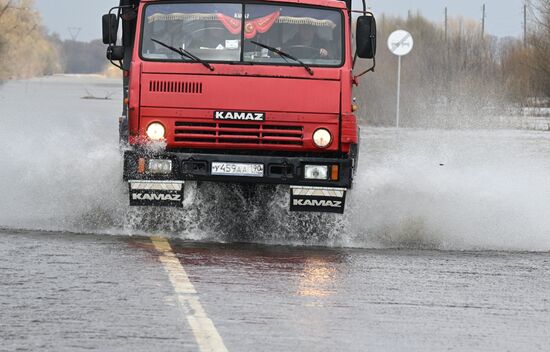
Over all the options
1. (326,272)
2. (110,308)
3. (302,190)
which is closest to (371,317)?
(110,308)

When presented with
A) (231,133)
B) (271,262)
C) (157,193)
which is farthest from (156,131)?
(271,262)

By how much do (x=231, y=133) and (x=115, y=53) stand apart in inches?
72.5

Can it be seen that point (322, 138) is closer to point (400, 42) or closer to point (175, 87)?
point (175, 87)

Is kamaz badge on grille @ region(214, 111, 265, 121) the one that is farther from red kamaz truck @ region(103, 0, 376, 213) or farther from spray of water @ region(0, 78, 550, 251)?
spray of water @ region(0, 78, 550, 251)

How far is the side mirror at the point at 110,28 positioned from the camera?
14.2 m

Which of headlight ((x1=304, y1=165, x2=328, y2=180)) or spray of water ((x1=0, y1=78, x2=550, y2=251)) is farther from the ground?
headlight ((x1=304, y1=165, x2=328, y2=180))

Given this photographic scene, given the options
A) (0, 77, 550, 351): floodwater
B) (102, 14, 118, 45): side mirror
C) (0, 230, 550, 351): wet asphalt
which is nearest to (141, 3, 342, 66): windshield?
(102, 14, 118, 45): side mirror

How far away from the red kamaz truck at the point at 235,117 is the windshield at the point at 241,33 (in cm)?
1

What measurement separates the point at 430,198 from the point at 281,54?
288 cm

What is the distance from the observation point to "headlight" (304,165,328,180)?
13.4 metres

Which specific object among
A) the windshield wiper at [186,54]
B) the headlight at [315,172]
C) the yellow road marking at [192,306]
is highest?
the windshield wiper at [186,54]

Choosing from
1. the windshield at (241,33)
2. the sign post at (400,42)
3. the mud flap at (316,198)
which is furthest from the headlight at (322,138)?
the sign post at (400,42)

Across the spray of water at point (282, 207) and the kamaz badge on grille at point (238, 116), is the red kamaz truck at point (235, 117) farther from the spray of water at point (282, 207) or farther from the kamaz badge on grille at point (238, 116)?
the spray of water at point (282, 207)

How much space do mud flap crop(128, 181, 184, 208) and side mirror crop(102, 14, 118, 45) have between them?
71.0 inches
